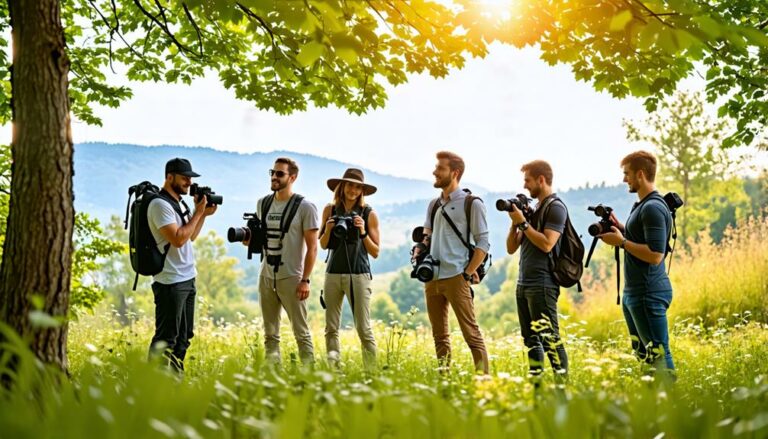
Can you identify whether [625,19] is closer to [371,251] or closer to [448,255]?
[448,255]

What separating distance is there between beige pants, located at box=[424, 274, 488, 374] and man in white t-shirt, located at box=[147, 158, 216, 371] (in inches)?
81.5

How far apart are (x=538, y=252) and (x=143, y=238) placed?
128 inches

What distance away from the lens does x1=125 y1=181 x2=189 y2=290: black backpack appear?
5082mm

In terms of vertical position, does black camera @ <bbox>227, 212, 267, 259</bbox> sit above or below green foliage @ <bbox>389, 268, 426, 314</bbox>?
above

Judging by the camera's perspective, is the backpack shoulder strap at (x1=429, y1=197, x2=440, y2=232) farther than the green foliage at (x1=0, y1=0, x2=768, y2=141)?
Yes

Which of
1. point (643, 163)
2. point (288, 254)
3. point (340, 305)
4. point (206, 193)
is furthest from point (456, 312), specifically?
point (206, 193)

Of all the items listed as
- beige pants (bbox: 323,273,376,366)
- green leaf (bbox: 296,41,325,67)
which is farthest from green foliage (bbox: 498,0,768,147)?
beige pants (bbox: 323,273,376,366)

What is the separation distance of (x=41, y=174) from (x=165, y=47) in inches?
184

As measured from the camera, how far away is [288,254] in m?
5.94

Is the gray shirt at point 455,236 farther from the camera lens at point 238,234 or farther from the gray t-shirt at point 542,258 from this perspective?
the camera lens at point 238,234

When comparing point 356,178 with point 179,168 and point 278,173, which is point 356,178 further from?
point 179,168

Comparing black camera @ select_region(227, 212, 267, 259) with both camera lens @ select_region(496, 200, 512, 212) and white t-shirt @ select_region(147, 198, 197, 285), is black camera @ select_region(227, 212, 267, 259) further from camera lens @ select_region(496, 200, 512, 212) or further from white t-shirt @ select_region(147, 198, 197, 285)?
camera lens @ select_region(496, 200, 512, 212)

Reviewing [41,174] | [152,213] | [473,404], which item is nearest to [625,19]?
[473,404]

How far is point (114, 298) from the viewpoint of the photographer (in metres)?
67.2
